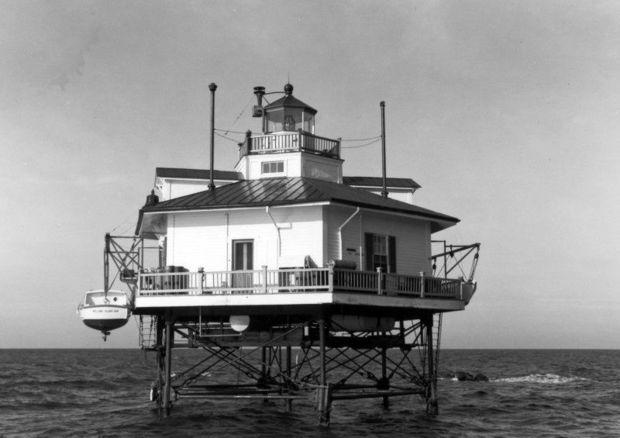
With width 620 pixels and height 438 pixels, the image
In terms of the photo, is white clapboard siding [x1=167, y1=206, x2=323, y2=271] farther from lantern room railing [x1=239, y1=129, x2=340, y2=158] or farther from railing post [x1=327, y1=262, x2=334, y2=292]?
lantern room railing [x1=239, y1=129, x2=340, y2=158]

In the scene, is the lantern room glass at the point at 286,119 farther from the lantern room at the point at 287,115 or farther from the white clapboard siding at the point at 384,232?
the white clapboard siding at the point at 384,232

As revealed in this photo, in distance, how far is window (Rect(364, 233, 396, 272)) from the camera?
33.0 m

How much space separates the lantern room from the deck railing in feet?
33.3

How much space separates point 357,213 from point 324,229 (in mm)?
1658

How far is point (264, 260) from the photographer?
32000 millimetres

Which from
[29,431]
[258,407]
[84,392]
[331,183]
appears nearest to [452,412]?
[258,407]

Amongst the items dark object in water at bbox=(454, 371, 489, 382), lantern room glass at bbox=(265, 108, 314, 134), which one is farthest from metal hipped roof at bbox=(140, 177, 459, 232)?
dark object in water at bbox=(454, 371, 489, 382)

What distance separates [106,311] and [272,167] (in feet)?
36.0

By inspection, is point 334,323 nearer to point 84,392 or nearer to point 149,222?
point 149,222

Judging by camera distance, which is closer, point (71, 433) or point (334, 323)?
point (334, 323)

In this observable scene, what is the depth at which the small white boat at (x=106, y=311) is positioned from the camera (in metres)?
40.1

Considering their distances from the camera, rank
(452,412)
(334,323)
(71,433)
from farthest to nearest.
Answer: (452,412)
(71,433)
(334,323)

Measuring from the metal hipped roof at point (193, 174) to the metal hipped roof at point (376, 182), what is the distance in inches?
240

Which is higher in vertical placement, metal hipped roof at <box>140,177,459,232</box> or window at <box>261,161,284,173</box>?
window at <box>261,161,284,173</box>
